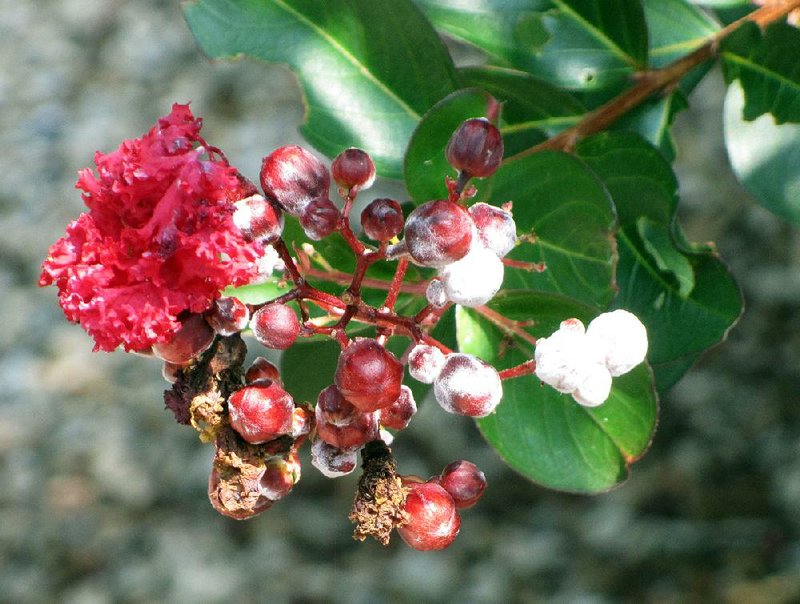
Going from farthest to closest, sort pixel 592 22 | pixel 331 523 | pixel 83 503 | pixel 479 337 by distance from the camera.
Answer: pixel 83 503
pixel 331 523
pixel 592 22
pixel 479 337

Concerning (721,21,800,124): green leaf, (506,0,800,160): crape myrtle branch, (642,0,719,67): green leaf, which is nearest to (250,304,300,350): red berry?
(506,0,800,160): crape myrtle branch

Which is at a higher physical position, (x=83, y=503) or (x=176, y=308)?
(x=176, y=308)

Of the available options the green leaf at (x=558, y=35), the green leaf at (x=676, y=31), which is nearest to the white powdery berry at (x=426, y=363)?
the green leaf at (x=558, y=35)

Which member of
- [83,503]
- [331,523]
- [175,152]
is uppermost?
[175,152]

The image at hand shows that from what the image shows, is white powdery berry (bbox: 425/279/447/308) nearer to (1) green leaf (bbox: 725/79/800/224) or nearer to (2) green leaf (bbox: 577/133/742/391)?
(2) green leaf (bbox: 577/133/742/391)

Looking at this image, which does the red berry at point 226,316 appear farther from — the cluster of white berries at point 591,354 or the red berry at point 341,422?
the cluster of white berries at point 591,354

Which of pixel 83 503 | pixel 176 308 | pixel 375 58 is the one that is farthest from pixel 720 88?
pixel 176 308

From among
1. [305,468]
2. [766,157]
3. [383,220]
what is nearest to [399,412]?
[383,220]

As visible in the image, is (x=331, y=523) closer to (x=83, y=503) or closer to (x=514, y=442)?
(x=83, y=503)
